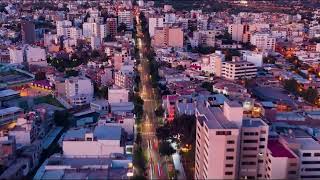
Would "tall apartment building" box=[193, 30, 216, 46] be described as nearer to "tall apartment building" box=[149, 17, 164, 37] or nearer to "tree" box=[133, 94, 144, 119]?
"tall apartment building" box=[149, 17, 164, 37]

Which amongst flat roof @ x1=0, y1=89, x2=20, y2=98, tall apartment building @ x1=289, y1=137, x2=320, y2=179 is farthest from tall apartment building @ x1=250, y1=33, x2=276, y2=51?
tall apartment building @ x1=289, y1=137, x2=320, y2=179

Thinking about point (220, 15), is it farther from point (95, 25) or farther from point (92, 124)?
point (92, 124)

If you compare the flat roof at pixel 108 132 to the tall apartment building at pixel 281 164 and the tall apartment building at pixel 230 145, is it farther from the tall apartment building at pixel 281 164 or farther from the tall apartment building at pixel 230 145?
the tall apartment building at pixel 281 164

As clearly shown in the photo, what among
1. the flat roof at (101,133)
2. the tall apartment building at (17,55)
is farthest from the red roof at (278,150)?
the tall apartment building at (17,55)

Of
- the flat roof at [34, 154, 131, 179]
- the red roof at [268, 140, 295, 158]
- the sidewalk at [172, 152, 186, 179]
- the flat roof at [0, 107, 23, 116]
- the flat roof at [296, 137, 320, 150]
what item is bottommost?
the sidewalk at [172, 152, 186, 179]

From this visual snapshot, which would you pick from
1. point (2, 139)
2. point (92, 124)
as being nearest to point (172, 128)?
point (92, 124)

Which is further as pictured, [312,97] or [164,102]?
[312,97]
